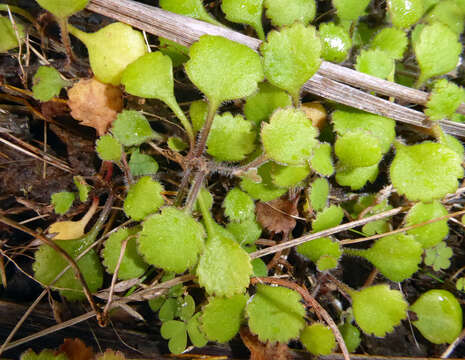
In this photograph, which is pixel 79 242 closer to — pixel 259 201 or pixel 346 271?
pixel 259 201

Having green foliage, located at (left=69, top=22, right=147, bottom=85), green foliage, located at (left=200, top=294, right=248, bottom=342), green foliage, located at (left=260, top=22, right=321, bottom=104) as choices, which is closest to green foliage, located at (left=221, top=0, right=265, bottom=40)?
green foliage, located at (left=260, top=22, right=321, bottom=104)

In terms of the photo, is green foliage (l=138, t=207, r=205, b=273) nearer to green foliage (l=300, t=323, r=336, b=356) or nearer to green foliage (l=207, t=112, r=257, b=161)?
green foliage (l=207, t=112, r=257, b=161)

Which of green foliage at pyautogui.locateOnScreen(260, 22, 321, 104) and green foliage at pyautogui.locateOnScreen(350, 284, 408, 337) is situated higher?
green foliage at pyautogui.locateOnScreen(260, 22, 321, 104)

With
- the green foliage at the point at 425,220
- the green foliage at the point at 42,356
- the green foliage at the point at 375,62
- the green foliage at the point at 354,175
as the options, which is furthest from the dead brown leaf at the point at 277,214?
the green foliage at the point at 42,356

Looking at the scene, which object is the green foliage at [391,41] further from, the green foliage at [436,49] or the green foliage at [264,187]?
the green foliage at [264,187]

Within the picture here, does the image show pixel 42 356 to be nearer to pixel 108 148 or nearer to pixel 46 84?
pixel 108 148
